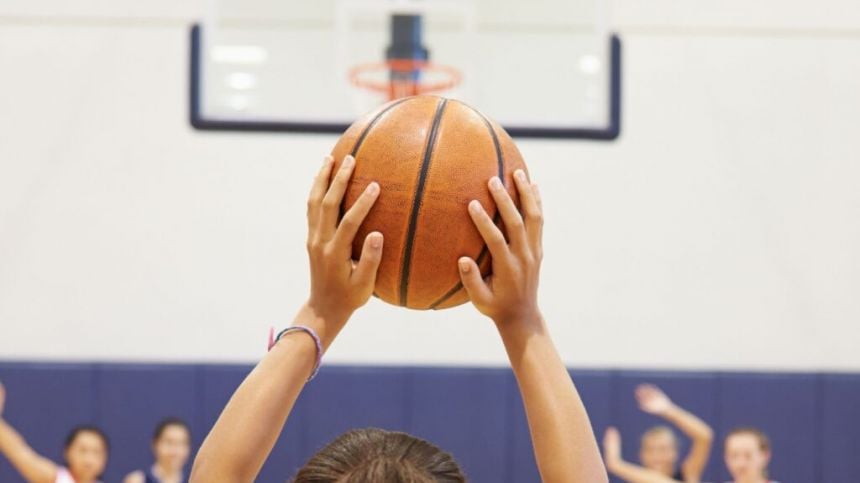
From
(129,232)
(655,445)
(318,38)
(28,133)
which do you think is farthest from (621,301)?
(28,133)

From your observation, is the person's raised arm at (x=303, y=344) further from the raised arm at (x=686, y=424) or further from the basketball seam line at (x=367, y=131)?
the raised arm at (x=686, y=424)

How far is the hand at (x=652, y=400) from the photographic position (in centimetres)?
442

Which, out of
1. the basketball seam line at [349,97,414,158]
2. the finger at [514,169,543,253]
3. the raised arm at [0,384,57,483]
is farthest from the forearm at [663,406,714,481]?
the finger at [514,169,543,253]

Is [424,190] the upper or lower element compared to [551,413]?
upper

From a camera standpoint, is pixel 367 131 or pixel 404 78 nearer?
pixel 367 131

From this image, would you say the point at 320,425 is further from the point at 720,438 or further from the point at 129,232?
the point at 720,438

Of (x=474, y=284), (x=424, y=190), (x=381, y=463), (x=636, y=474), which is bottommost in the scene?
(x=636, y=474)

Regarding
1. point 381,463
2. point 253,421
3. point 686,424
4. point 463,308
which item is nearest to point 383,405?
point 463,308

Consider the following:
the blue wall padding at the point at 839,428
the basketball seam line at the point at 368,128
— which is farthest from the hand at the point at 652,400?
the basketball seam line at the point at 368,128

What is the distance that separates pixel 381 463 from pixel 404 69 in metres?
3.13

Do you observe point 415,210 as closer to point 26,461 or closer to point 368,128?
point 368,128

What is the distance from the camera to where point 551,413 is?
847mm

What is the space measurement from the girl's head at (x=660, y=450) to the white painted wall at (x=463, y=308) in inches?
17.9

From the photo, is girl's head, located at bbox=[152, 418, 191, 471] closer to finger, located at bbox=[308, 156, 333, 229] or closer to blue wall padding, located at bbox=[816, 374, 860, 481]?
blue wall padding, located at bbox=[816, 374, 860, 481]
